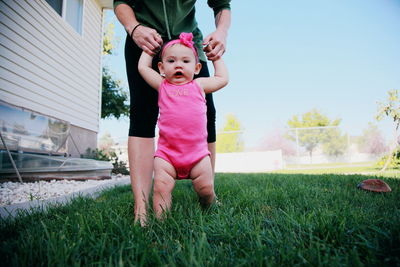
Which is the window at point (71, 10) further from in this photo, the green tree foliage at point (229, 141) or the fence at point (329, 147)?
the green tree foliage at point (229, 141)

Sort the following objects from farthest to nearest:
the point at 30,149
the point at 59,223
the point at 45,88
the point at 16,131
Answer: the point at 45,88 < the point at 30,149 < the point at 16,131 < the point at 59,223

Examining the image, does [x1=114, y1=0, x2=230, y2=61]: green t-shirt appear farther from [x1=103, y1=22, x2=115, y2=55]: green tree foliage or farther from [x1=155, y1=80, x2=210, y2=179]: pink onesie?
[x1=103, y1=22, x2=115, y2=55]: green tree foliage

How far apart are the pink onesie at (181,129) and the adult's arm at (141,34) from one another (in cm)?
29

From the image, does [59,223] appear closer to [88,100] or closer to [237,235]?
[237,235]

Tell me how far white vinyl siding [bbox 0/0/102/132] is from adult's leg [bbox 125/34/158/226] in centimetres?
336

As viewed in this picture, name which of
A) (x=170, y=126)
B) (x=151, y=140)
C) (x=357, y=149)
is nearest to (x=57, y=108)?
(x=151, y=140)

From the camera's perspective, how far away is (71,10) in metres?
6.29

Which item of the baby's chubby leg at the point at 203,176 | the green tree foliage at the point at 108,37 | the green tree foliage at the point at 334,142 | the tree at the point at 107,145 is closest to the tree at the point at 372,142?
the green tree foliage at the point at 334,142

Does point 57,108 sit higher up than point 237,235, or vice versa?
point 57,108

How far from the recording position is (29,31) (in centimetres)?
473

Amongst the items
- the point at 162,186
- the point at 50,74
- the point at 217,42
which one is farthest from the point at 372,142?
the point at 162,186

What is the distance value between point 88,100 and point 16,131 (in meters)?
3.32

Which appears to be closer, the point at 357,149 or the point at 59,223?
the point at 59,223

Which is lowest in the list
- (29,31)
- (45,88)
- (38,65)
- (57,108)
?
(57,108)
